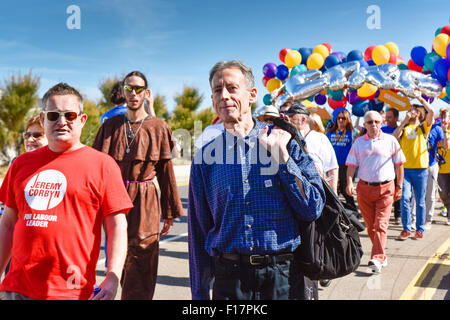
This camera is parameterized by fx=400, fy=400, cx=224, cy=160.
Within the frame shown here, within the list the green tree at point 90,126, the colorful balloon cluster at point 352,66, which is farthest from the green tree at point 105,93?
the colorful balloon cluster at point 352,66

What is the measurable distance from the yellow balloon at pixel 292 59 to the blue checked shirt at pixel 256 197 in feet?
30.8

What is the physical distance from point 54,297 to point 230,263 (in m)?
0.84

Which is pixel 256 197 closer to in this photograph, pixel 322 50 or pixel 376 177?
pixel 376 177

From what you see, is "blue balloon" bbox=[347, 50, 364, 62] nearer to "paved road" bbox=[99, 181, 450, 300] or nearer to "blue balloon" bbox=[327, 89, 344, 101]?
"blue balloon" bbox=[327, 89, 344, 101]

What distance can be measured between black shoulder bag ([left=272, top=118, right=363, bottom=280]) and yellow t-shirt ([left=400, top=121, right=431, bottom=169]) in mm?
4754

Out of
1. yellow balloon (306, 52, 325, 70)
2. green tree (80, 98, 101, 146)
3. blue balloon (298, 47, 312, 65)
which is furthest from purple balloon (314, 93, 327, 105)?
green tree (80, 98, 101, 146)

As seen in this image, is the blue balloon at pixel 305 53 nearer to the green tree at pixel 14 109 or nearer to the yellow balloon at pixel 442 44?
the yellow balloon at pixel 442 44

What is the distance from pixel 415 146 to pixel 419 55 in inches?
156

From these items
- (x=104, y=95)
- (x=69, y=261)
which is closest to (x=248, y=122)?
(x=69, y=261)

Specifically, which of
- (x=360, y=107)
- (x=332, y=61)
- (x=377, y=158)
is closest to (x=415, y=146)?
(x=377, y=158)

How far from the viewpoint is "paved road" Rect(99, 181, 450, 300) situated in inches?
157

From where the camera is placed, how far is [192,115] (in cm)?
2536

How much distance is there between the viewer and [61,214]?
1.92 metres

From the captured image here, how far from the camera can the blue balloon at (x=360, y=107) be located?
10.0m
